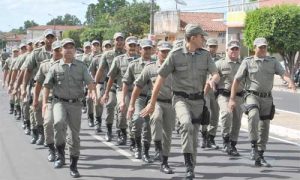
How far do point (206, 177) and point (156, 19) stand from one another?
58.9 metres

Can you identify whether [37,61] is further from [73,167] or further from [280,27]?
[280,27]

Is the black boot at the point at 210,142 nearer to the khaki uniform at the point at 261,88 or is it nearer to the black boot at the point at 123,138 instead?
the black boot at the point at 123,138

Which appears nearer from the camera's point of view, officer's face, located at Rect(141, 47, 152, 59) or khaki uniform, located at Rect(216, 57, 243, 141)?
officer's face, located at Rect(141, 47, 152, 59)

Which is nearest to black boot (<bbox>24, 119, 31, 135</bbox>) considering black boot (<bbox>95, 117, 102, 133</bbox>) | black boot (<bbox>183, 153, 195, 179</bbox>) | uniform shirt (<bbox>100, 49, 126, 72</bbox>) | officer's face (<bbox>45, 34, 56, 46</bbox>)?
black boot (<bbox>95, 117, 102, 133</bbox>)

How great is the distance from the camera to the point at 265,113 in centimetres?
901

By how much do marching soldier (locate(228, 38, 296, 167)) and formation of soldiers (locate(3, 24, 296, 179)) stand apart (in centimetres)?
2

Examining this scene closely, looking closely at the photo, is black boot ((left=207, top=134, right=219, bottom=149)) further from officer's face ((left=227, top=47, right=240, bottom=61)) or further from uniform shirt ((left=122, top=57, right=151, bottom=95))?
uniform shirt ((left=122, top=57, right=151, bottom=95))

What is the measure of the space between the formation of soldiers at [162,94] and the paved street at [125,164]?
0.78 feet

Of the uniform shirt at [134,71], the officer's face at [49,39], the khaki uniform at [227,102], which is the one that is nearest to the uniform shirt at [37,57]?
the officer's face at [49,39]

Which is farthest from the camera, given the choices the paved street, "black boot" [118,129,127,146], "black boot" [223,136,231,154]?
"black boot" [118,129,127,146]

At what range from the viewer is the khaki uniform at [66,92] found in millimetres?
8273

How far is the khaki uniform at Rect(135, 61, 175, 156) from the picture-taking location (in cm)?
845

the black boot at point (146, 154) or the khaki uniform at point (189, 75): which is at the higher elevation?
the khaki uniform at point (189, 75)

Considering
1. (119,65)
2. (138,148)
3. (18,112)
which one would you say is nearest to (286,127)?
(119,65)
